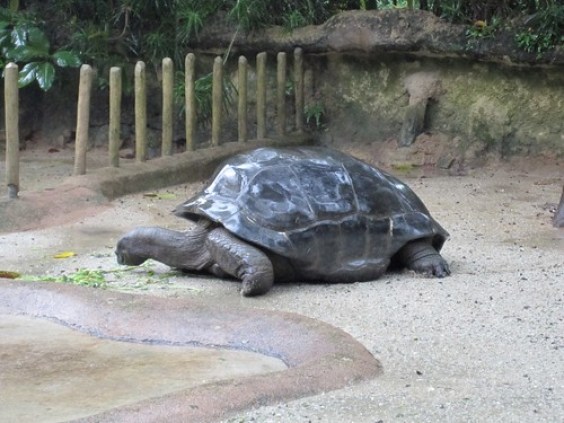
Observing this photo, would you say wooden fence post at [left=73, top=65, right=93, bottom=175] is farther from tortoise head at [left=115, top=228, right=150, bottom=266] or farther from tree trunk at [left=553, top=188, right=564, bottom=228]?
tree trunk at [left=553, top=188, right=564, bottom=228]

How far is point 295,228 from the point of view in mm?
5918

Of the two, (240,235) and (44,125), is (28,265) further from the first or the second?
(44,125)

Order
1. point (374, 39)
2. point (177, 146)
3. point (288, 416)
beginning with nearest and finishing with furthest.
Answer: point (288, 416)
point (374, 39)
point (177, 146)

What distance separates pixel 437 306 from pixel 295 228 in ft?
3.11

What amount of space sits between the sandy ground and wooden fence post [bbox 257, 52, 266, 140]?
2476 mm

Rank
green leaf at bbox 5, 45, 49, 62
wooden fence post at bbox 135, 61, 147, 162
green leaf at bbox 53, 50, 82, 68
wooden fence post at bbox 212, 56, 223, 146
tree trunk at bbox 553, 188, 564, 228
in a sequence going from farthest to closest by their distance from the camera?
green leaf at bbox 53, 50, 82, 68, green leaf at bbox 5, 45, 49, 62, wooden fence post at bbox 212, 56, 223, 146, wooden fence post at bbox 135, 61, 147, 162, tree trunk at bbox 553, 188, 564, 228

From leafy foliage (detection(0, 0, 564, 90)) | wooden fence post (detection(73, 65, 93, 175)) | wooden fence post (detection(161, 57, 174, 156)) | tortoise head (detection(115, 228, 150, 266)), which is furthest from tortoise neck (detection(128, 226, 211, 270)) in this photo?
leafy foliage (detection(0, 0, 564, 90))

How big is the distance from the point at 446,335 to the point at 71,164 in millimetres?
7844

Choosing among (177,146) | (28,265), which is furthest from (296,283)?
(177,146)

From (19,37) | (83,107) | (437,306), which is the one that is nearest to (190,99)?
(83,107)

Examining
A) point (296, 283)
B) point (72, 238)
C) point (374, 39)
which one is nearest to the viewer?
point (296, 283)

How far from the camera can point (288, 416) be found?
12.0 feet

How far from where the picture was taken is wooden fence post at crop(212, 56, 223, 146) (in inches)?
435

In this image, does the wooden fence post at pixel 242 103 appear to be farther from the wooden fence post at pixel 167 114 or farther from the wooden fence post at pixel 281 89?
the wooden fence post at pixel 167 114
